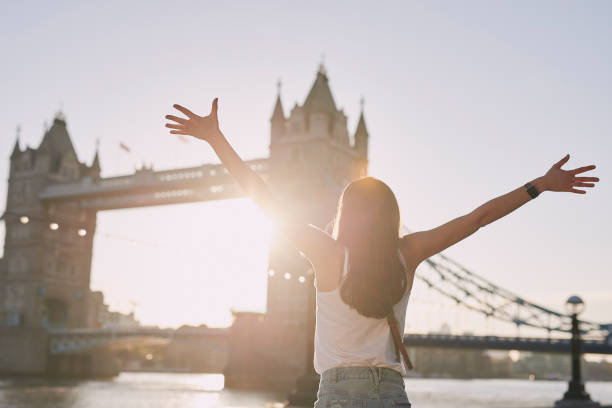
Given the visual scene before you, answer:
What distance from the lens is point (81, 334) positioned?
48094 mm

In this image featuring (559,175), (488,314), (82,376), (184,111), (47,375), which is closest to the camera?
(184,111)

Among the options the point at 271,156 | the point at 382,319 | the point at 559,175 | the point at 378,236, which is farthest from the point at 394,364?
the point at 271,156

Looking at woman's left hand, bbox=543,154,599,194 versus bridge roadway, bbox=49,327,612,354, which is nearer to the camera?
woman's left hand, bbox=543,154,599,194

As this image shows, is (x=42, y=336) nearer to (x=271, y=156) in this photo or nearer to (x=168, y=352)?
(x=271, y=156)

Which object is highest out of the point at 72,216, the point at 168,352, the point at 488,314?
the point at 72,216

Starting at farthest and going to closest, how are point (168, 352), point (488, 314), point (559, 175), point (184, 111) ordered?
1. point (168, 352)
2. point (488, 314)
3. point (559, 175)
4. point (184, 111)

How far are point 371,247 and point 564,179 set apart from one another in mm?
746

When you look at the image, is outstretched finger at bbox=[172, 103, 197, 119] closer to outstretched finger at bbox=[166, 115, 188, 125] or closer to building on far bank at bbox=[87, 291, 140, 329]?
outstretched finger at bbox=[166, 115, 188, 125]

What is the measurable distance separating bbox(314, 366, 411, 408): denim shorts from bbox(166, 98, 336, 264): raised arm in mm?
314

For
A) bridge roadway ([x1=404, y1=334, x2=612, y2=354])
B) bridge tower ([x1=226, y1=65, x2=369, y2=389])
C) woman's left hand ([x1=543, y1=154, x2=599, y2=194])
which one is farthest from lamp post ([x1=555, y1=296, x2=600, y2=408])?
bridge roadway ([x1=404, y1=334, x2=612, y2=354])

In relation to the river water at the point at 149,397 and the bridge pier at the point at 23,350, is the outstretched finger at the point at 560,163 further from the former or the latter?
the bridge pier at the point at 23,350

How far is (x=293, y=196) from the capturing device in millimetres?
41594

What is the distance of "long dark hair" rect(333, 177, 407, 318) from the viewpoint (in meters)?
1.99

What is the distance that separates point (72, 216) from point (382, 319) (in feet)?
171
